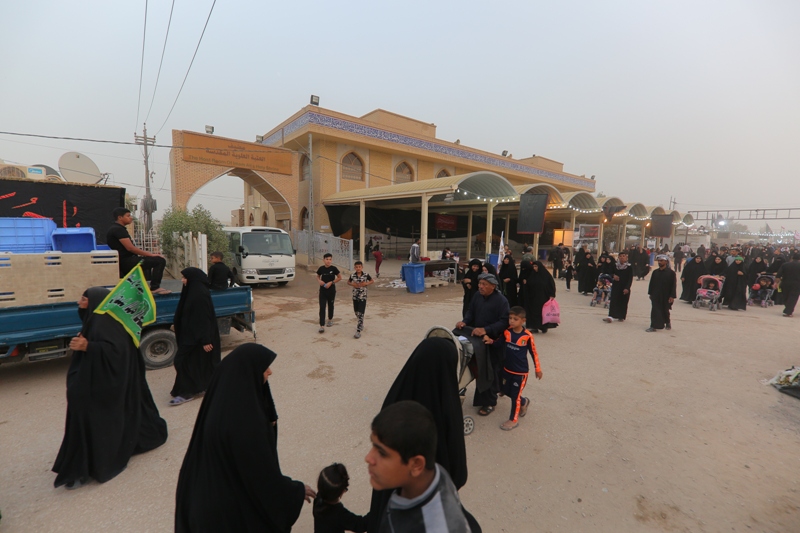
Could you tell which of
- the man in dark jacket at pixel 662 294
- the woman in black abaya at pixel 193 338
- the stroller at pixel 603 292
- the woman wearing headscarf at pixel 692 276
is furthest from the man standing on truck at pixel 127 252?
the woman wearing headscarf at pixel 692 276

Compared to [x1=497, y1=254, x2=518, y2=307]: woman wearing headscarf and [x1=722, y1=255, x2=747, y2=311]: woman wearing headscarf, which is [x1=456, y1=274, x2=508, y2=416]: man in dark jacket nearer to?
[x1=497, y1=254, x2=518, y2=307]: woman wearing headscarf

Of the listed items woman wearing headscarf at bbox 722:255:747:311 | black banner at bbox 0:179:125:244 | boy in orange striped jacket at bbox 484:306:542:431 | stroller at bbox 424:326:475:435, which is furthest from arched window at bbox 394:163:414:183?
stroller at bbox 424:326:475:435

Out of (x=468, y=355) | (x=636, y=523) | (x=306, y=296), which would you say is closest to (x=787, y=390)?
(x=636, y=523)

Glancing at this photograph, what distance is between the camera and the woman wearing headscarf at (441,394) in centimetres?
178

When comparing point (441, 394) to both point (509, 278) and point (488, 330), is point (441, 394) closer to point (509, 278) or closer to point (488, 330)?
point (488, 330)

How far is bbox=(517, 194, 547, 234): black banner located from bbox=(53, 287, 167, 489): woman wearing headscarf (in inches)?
597

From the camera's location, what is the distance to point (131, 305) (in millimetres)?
2844

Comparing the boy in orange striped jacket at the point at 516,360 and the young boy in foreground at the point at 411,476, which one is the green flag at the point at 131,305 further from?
the boy in orange striped jacket at the point at 516,360

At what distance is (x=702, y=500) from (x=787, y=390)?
309 cm

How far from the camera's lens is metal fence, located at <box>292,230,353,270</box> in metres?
14.4

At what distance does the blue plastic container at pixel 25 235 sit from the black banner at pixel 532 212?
1498cm

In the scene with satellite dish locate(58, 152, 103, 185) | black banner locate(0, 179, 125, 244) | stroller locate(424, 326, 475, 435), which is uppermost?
satellite dish locate(58, 152, 103, 185)

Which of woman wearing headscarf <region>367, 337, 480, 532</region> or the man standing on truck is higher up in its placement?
the man standing on truck

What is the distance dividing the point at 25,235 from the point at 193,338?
3.84m
